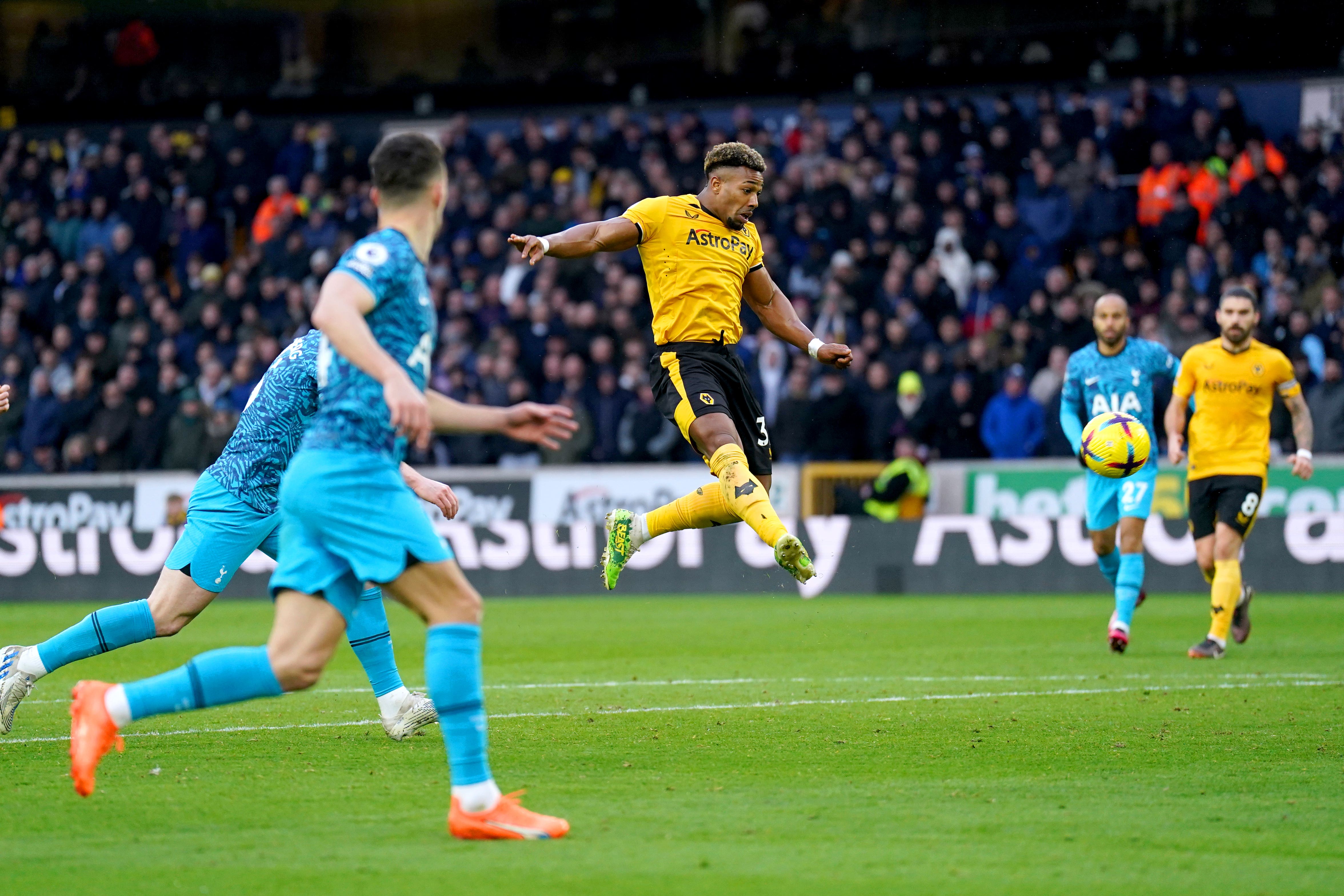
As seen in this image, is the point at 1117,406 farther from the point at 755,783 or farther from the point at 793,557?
the point at 755,783

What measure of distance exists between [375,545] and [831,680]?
5.40m

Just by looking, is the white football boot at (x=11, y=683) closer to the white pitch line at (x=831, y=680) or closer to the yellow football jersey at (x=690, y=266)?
the white pitch line at (x=831, y=680)

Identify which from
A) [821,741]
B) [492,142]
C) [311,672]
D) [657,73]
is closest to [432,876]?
[311,672]

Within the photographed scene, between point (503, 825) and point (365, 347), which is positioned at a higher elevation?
point (365, 347)

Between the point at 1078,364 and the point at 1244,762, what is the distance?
233 inches

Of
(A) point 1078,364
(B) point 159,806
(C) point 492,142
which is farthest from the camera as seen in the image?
(C) point 492,142

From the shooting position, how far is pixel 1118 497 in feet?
39.2

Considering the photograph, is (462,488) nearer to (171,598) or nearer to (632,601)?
(632,601)

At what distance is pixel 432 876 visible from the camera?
4.62 meters

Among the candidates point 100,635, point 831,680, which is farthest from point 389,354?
point 831,680

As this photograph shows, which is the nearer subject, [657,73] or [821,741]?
[821,741]

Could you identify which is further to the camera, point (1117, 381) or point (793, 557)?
point (1117, 381)

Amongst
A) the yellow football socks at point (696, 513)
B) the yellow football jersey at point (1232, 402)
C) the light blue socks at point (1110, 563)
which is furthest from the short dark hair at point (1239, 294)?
the yellow football socks at point (696, 513)

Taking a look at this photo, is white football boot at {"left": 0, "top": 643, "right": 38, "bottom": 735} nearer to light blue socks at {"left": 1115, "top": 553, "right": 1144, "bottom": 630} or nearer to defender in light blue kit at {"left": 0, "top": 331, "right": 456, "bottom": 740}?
defender in light blue kit at {"left": 0, "top": 331, "right": 456, "bottom": 740}
